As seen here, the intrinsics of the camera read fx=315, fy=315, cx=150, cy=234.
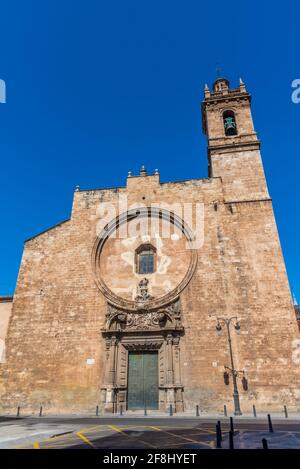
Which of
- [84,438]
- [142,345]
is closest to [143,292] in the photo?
[142,345]

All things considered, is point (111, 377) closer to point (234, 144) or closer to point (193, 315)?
point (193, 315)

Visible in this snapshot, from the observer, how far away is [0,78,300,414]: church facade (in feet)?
44.1

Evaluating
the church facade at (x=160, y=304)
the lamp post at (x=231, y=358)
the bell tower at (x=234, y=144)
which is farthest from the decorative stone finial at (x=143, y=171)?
the lamp post at (x=231, y=358)

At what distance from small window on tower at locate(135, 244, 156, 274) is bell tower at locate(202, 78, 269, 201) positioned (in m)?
5.08

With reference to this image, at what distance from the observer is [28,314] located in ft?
52.6

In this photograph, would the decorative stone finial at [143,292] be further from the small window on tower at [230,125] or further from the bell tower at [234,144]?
the small window on tower at [230,125]

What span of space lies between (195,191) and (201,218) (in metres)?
1.73

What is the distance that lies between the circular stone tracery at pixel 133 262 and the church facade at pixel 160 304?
0.19ft

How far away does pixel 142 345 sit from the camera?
14.6 meters

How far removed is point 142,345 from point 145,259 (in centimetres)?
446

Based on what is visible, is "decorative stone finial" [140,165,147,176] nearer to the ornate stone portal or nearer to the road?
the ornate stone portal

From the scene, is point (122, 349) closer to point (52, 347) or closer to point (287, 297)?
point (52, 347)

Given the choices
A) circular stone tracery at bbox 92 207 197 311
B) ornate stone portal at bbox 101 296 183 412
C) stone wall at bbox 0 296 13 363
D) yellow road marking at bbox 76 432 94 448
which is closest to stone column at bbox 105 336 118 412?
ornate stone portal at bbox 101 296 183 412

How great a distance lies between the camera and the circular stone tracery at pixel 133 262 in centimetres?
1556
